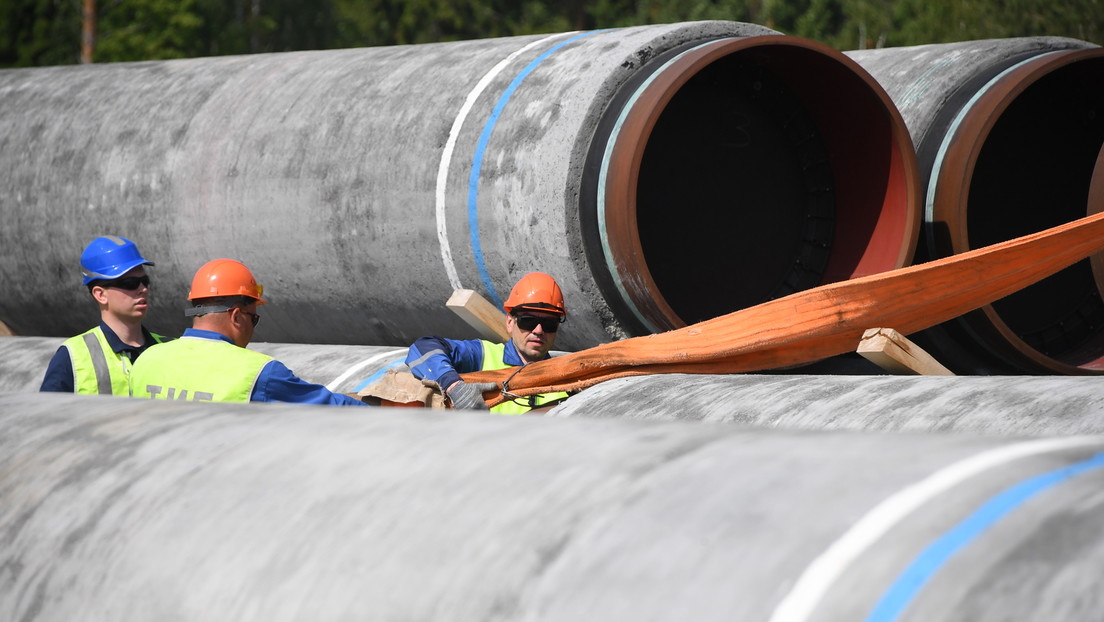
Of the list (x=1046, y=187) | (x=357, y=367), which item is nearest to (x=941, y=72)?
(x=1046, y=187)

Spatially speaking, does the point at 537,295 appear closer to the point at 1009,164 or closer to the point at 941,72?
the point at 941,72

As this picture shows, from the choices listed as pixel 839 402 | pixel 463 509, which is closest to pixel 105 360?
pixel 839 402

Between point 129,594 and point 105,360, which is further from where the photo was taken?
point 105,360

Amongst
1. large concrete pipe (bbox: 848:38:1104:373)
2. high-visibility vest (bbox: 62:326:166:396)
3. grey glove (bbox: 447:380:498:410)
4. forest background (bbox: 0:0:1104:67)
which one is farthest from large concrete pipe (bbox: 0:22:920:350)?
forest background (bbox: 0:0:1104:67)

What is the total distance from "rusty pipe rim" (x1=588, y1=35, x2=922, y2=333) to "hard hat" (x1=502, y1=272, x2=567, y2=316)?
195mm

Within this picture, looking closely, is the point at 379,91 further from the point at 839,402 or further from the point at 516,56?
the point at 839,402

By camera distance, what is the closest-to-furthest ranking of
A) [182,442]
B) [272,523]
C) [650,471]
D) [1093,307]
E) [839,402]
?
[650,471] < [272,523] < [182,442] < [839,402] < [1093,307]

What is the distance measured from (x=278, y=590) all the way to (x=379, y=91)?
13.4 feet

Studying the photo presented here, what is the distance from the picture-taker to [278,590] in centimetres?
207

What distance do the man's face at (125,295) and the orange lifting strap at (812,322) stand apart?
1.17 m

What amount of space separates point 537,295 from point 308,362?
3.82 feet

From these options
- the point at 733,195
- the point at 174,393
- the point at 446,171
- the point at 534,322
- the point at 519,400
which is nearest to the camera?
the point at 174,393

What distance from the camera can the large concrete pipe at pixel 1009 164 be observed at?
5.91m

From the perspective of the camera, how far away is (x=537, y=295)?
5.05m
